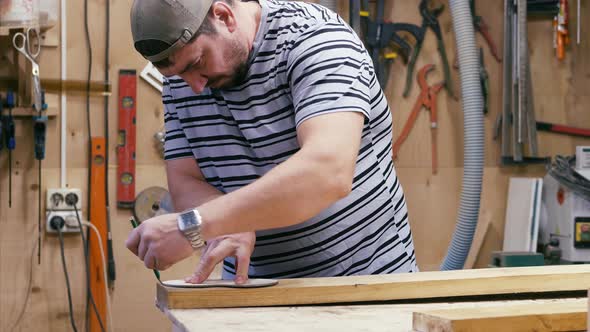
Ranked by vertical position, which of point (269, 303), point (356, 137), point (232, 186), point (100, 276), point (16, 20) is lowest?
point (100, 276)

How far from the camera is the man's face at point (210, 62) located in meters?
1.47

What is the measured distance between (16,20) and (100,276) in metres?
1.04

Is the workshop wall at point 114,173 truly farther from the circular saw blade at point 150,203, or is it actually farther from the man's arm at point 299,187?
the man's arm at point 299,187

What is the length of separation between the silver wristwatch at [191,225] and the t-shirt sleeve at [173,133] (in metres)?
0.45

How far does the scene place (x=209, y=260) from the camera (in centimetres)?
143

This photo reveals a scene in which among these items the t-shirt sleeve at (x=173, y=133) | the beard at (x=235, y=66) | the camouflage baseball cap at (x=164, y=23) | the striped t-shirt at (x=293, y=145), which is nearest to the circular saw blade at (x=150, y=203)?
A: the t-shirt sleeve at (x=173, y=133)

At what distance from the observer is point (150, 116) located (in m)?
3.20

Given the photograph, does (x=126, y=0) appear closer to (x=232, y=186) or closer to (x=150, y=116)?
(x=150, y=116)

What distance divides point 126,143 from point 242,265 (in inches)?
72.8

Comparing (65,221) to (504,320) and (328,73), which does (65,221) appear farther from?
(504,320)

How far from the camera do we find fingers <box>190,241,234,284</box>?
1406 millimetres

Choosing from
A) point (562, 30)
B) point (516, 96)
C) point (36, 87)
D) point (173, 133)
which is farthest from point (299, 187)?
point (562, 30)

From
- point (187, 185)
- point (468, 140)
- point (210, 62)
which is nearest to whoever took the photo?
point (210, 62)

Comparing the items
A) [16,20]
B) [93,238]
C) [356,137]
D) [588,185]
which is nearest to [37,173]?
[93,238]
